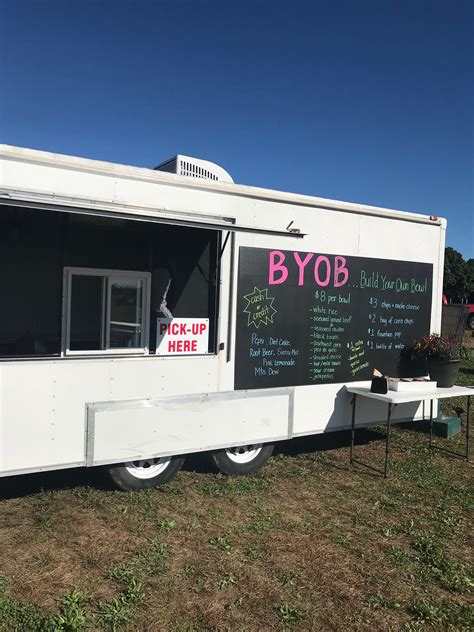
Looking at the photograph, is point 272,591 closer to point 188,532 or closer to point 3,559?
point 188,532

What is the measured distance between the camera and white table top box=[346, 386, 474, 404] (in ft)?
17.5

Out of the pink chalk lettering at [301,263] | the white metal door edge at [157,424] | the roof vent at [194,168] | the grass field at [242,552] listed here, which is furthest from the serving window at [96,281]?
the grass field at [242,552]

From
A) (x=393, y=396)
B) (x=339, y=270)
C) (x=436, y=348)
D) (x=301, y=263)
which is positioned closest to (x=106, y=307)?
(x=301, y=263)

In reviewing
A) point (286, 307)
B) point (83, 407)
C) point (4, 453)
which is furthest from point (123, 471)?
point (286, 307)

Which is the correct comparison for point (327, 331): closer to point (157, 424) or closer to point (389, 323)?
point (389, 323)

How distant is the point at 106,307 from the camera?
4.52m

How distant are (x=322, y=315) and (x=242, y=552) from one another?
252 centimetres

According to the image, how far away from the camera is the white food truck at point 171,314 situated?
4074 millimetres

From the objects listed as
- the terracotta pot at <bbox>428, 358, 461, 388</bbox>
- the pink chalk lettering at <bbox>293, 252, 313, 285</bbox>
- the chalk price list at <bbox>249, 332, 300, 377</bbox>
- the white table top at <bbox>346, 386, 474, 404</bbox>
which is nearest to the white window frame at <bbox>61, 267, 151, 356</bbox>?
the chalk price list at <bbox>249, 332, 300, 377</bbox>

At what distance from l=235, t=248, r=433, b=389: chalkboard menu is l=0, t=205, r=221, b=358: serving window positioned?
412 mm

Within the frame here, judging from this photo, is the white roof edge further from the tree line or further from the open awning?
the tree line

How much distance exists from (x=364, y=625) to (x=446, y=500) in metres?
2.15

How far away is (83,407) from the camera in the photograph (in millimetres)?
4191

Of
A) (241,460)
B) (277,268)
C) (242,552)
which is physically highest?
(277,268)
